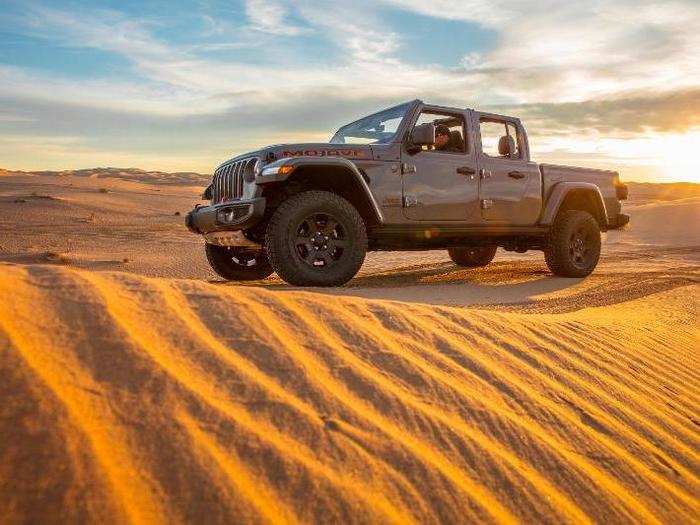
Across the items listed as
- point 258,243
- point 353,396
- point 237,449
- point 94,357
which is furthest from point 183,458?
point 258,243

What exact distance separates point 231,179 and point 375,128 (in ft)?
5.51

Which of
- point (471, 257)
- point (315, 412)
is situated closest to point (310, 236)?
point (315, 412)

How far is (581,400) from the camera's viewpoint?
2564 millimetres

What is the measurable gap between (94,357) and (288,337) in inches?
28.5

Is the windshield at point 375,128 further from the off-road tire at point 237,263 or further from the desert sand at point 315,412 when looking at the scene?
the desert sand at point 315,412

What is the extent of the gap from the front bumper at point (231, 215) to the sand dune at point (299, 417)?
8.07 ft

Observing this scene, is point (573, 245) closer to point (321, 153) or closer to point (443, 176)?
point (443, 176)

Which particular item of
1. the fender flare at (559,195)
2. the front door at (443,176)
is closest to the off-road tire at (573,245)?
the fender flare at (559,195)

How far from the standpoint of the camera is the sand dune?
1460mm

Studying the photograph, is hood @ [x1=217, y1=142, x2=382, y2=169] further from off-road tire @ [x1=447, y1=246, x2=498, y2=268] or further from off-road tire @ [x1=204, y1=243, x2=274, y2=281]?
off-road tire @ [x1=447, y1=246, x2=498, y2=268]

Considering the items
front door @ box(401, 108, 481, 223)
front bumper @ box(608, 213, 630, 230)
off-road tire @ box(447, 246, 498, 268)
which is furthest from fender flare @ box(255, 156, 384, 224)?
front bumper @ box(608, 213, 630, 230)

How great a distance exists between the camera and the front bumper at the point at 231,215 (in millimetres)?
5109

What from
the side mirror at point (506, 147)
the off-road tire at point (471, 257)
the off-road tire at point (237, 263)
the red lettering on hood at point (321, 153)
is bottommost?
the off-road tire at point (471, 257)

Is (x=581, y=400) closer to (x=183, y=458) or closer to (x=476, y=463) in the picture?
(x=476, y=463)
